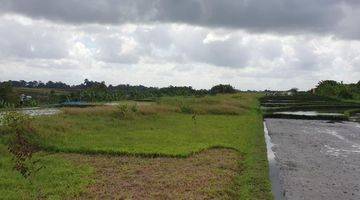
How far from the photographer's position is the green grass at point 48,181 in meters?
12.4

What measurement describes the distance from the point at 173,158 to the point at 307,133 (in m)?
15.5

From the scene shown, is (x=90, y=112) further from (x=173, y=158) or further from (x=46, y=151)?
(x=173, y=158)

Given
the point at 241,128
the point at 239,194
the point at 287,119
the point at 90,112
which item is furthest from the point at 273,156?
the point at 287,119

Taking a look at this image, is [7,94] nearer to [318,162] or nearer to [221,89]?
[318,162]

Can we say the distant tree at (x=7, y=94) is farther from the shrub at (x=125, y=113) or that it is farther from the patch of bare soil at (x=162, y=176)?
the patch of bare soil at (x=162, y=176)

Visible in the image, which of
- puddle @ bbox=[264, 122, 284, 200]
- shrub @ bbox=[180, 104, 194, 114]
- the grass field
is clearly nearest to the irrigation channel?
puddle @ bbox=[264, 122, 284, 200]

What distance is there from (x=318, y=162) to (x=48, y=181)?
35.6 ft

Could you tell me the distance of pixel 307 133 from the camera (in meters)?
31.7

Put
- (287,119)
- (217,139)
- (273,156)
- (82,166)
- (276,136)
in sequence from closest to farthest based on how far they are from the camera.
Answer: (82,166) → (273,156) → (217,139) → (276,136) → (287,119)

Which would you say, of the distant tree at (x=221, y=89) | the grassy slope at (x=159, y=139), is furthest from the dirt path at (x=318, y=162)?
the distant tree at (x=221, y=89)

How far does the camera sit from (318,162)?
19719mm

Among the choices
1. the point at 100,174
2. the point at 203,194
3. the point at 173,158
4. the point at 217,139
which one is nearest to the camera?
the point at 203,194

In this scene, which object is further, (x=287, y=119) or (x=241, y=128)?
(x=287, y=119)

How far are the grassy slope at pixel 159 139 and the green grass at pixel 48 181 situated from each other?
364 cm
